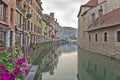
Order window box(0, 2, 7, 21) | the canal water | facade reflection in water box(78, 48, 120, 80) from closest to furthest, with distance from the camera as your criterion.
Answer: facade reflection in water box(78, 48, 120, 80)
the canal water
window box(0, 2, 7, 21)

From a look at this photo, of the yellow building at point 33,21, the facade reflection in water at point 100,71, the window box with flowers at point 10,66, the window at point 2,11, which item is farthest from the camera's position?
the yellow building at point 33,21

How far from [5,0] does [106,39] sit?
13.1 m

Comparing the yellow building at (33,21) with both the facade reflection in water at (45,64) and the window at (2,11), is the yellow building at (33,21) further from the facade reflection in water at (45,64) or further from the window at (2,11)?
the window at (2,11)

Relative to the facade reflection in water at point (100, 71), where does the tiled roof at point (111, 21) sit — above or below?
above

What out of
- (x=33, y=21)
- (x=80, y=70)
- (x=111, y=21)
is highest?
(x=33, y=21)

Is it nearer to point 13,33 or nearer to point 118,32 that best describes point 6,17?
point 13,33

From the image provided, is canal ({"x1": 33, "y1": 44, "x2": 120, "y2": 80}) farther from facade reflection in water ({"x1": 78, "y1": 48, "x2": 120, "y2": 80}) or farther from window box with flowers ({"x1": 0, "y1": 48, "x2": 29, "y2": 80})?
window box with flowers ({"x1": 0, "y1": 48, "x2": 29, "y2": 80})

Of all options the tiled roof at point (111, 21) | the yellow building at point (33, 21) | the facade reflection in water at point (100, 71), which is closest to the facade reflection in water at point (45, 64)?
the facade reflection in water at point (100, 71)

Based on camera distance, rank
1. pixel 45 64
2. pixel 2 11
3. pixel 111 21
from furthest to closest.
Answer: pixel 111 21 < pixel 45 64 < pixel 2 11

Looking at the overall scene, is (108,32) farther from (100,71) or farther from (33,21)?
(33,21)

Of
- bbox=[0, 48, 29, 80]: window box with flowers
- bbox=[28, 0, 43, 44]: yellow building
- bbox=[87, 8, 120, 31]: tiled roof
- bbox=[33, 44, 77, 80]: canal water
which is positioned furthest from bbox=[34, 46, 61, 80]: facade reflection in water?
bbox=[28, 0, 43, 44]: yellow building

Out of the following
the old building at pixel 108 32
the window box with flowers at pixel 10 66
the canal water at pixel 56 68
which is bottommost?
the canal water at pixel 56 68

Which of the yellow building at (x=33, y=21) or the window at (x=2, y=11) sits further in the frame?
the yellow building at (x=33, y=21)

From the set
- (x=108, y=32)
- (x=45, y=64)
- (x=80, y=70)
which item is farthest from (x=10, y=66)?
(x=108, y=32)
